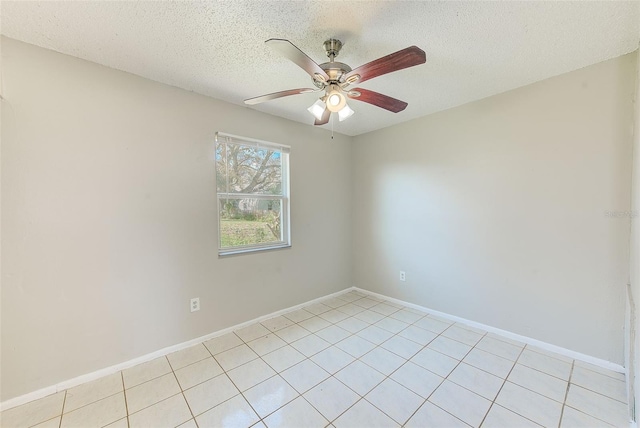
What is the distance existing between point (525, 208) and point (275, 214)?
8.39 feet

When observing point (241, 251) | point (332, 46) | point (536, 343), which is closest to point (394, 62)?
point (332, 46)

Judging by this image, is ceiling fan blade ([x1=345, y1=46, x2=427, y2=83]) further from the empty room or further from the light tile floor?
the light tile floor

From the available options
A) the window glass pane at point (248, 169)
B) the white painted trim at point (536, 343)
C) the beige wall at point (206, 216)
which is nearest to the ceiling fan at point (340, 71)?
the window glass pane at point (248, 169)

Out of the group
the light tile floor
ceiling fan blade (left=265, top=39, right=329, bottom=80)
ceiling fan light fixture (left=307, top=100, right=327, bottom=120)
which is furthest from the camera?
ceiling fan light fixture (left=307, top=100, right=327, bottom=120)

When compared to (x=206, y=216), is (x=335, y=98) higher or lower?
higher

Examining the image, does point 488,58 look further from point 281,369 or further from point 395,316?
point 281,369

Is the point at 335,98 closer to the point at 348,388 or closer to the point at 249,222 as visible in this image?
the point at 249,222

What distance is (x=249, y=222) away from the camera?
287 cm

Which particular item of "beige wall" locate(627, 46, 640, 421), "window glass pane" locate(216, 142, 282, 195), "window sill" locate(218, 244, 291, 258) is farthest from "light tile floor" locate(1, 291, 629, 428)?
"window glass pane" locate(216, 142, 282, 195)

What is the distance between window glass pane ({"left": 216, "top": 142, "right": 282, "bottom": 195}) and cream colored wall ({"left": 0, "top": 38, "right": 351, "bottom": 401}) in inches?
5.3

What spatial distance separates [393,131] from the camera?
11.0 feet

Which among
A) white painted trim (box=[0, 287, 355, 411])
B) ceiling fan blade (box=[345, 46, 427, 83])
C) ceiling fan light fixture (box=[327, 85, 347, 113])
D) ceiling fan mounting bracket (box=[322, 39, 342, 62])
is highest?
ceiling fan mounting bracket (box=[322, 39, 342, 62])

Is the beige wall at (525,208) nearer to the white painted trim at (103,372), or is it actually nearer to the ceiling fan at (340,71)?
the ceiling fan at (340,71)

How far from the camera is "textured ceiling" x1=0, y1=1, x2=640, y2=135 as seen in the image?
143 centimetres
